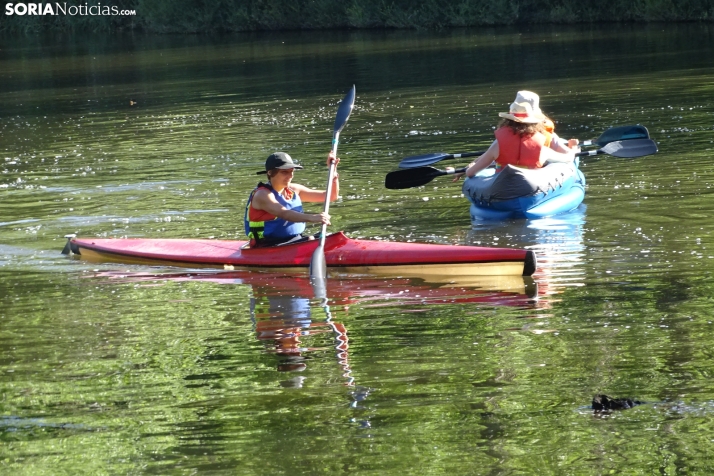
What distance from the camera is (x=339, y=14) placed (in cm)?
4259

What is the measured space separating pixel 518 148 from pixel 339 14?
107 ft

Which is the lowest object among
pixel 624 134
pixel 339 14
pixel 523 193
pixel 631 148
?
pixel 523 193

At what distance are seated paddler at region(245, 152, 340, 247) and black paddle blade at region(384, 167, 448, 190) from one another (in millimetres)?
2098

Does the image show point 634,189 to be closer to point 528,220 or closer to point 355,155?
point 528,220

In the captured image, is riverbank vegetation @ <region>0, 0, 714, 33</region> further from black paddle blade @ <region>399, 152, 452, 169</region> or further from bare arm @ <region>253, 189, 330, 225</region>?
bare arm @ <region>253, 189, 330, 225</region>

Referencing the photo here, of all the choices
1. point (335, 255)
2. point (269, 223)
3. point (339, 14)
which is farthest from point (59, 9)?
point (335, 255)

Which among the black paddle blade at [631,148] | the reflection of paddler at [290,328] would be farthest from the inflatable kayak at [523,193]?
the reflection of paddler at [290,328]

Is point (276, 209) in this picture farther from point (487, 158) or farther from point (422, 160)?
point (422, 160)

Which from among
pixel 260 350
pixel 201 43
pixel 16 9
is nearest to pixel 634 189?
pixel 260 350

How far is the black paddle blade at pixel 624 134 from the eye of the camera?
12.7 m

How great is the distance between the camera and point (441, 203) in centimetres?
1229

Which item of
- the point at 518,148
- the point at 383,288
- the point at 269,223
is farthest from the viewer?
the point at 518,148

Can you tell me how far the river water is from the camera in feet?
17.8

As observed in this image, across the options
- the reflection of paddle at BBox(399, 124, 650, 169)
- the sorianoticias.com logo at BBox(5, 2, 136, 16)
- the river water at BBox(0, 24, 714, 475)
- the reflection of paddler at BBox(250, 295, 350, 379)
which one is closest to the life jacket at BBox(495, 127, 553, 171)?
the river water at BBox(0, 24, 714, 475)
